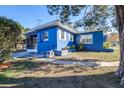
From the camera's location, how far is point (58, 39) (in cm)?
2020

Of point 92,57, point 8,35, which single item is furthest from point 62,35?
point 8,35

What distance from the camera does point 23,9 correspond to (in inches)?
888

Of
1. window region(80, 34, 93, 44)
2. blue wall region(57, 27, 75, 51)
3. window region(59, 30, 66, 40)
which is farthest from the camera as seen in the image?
window region(80, 34, 93, 44)

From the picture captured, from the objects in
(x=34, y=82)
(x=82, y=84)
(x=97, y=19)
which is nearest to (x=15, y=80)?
(x=34, y=82)

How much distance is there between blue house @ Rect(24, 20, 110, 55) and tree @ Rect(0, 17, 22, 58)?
606cm

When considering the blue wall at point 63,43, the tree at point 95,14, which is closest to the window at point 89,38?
the blue wall at point 63,43

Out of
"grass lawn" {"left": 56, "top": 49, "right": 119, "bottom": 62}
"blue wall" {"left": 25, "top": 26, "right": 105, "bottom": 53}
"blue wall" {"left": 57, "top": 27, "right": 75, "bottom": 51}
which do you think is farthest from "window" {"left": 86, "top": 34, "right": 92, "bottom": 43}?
"grass lawn" {"left": 56, "top": 49, "right": 119, "bottom": 62}

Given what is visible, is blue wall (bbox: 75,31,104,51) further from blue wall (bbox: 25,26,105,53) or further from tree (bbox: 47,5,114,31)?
tree (bbox: 47,5,114,31)

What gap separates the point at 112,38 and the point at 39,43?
31645 mm

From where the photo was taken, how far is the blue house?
20078mm

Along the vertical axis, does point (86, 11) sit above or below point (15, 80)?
above

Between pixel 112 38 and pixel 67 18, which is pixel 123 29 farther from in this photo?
pixel 112 38

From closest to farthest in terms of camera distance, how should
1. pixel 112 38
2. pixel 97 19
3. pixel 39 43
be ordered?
1. pixel 97 19
2. pixel 39 43
3. pixel 112 38
